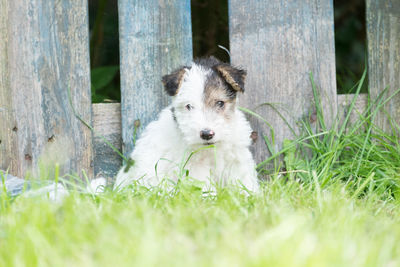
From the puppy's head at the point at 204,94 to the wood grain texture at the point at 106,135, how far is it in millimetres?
695

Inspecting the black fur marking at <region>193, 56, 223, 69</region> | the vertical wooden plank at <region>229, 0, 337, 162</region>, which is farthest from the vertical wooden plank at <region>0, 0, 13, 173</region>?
the vertical wooden plank at <region>229, 0, 337, 162</region>

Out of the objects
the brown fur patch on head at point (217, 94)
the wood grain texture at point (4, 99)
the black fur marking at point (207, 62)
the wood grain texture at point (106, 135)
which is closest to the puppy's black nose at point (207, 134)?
the brown fur patch on head at point (217, 94)

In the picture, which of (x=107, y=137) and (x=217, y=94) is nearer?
(x=217, y=94)

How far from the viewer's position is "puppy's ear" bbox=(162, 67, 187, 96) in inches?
144

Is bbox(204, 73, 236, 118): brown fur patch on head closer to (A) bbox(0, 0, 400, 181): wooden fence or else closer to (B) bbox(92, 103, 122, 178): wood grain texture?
(A) bbox(0, 0, 400, 181): wooden fence

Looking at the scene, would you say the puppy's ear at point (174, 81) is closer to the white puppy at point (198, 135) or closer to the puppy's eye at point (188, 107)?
the white puppy at point (198, 135)

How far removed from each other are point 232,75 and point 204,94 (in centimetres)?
27

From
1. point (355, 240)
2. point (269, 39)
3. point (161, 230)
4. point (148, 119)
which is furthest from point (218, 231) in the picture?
point (269, 39)

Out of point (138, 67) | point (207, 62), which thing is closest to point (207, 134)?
point (207, 62)

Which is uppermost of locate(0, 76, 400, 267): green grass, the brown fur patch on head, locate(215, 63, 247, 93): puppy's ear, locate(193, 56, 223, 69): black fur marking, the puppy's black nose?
locate(193, 56, 223, 69): black fur marking

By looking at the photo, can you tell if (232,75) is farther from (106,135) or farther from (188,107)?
(106,135)

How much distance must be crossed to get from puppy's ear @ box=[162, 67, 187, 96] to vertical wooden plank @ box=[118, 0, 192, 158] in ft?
1.59

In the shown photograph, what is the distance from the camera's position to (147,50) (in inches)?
161

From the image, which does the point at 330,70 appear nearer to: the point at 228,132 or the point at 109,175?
the point at 228,132
